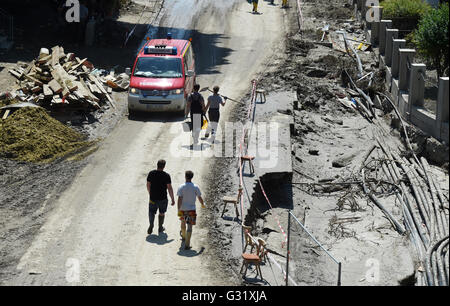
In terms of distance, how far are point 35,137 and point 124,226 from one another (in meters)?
6.77

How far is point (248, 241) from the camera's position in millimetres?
14703

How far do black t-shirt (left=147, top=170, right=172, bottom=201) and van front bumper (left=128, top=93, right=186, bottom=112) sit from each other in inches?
346

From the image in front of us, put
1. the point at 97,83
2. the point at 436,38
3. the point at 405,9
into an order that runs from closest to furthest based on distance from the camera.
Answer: the point at 436,38
the point at 97,83
the point at 405,9

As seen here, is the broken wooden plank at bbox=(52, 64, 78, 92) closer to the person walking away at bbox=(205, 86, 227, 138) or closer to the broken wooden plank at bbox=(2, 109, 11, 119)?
the broken wooden plank at bbox=(2, 109, 11, 119)

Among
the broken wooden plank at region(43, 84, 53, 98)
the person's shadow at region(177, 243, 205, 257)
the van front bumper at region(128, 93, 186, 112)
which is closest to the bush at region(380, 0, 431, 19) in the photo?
the van front bumper at region(128, 93, 186, 112)

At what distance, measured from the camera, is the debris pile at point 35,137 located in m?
20.9

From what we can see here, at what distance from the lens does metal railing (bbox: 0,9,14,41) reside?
104 feet

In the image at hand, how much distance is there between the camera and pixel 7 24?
32.8 metres

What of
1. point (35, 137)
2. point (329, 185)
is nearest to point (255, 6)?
point (329, 185)

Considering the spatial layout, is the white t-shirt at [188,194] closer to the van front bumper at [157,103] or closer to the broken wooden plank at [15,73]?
the van front bumper at [157,103]

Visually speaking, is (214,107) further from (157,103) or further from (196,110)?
(157,103)
